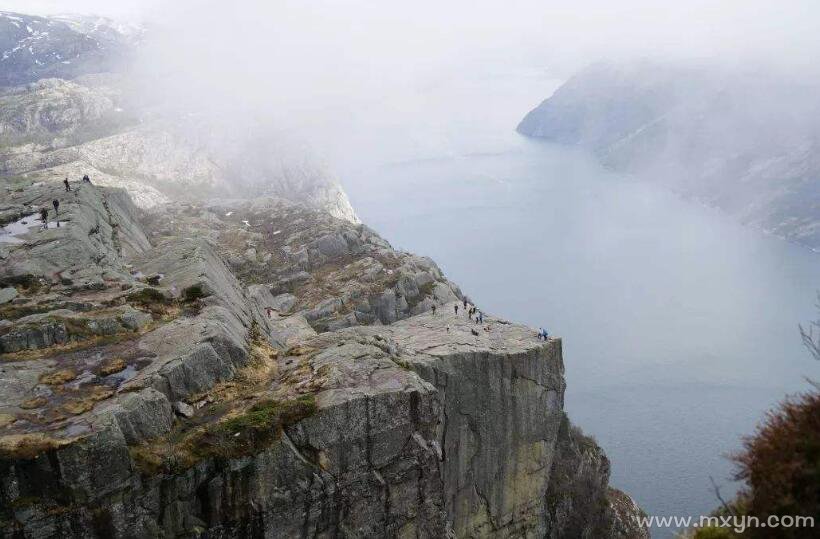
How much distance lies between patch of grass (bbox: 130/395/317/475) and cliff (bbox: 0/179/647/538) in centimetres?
8

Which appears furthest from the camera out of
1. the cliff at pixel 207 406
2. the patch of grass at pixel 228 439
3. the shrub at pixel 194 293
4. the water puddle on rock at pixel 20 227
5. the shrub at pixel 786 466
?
the water puddle on rock at pixel 20 227

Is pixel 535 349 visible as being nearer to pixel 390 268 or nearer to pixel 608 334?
pixel 390 268

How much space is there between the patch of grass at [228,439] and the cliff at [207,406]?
75 mm

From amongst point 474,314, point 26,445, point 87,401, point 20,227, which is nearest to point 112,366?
point 87,401

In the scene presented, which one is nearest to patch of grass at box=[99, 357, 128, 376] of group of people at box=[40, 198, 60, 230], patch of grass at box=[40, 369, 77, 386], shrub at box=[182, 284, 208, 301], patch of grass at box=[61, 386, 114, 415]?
patch of grass at box=[40, 369, 77, 386]

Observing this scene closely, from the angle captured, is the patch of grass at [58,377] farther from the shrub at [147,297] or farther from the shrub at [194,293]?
the shrub at [194,293]

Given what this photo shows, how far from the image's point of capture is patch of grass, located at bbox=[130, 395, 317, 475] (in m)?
20.4

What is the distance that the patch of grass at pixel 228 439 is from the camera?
66.8 feet

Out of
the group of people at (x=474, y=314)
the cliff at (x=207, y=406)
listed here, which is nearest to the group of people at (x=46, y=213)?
the cliff at (x=207, y=406)

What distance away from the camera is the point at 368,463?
24.2 meters

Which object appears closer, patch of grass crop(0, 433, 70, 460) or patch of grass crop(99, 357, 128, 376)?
patch of grass crop(0, 433, 70, 460)

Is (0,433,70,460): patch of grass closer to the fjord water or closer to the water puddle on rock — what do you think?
the water puddle on rock

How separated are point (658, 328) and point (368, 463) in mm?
127718

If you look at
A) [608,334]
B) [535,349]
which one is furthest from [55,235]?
[608,334]
